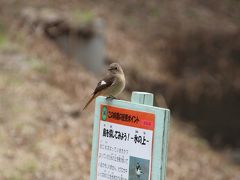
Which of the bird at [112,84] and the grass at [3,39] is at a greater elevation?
the grass at [3,39]

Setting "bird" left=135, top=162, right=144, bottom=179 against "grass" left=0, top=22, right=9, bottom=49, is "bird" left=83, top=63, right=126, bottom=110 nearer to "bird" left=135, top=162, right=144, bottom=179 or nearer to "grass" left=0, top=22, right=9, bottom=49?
"bird" left=135, top=162, right=144, bottom=179

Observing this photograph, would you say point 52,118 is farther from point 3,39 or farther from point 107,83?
point 107,83

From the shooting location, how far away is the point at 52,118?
905 cm

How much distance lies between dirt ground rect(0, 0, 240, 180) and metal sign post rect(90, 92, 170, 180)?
3.14 metres

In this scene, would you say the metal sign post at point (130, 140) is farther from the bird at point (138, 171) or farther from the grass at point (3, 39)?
the grass at point (3, 39)

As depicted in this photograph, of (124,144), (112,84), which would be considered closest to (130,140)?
(124,144)

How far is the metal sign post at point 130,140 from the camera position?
3.72m

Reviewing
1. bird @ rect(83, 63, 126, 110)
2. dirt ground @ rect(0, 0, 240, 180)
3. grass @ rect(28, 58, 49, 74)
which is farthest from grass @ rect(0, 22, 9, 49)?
bird @ rect(83, 63, 126, 110)

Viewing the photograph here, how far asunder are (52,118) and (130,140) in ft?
17.3

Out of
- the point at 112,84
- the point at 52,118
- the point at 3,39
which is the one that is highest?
the point at 3,39

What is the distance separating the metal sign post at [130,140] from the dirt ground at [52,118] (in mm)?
3140

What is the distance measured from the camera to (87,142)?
29.6ft

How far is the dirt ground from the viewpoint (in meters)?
7.84

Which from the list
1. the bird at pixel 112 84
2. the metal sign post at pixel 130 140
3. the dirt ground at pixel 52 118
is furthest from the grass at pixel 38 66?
the metal sign post at pixel 130 140
